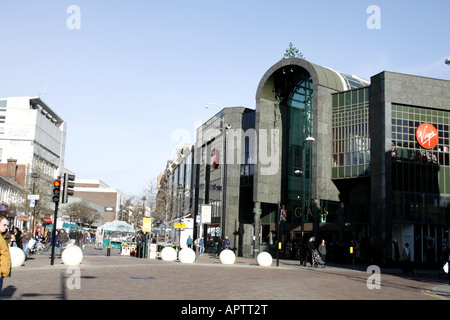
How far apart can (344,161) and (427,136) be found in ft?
A: 22.1

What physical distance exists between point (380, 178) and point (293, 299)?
91.5 feet

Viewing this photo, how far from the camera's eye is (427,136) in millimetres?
39312

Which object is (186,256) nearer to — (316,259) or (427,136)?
(316,259)

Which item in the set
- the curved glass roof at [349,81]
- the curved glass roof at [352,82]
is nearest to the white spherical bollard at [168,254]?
the curved glass roof at [349,81]

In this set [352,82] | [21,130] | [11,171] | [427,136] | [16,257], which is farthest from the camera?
[21,130]

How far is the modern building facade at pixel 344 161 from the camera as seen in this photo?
38.0 metres

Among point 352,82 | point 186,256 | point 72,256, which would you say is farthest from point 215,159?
point 72,256

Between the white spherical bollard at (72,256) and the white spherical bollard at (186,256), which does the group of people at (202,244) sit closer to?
the white spherical bollard at (186,256)

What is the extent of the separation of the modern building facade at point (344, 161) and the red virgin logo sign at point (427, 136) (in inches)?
3.1

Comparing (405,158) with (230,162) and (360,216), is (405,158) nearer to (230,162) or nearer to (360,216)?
(360,216)

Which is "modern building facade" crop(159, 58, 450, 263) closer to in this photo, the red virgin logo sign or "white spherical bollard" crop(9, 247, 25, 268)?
the red virgin logo sign

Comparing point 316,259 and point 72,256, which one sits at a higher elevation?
point 72,256

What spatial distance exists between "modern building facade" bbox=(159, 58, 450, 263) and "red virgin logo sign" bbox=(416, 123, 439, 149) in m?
0.08

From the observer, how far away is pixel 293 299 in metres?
12.3
